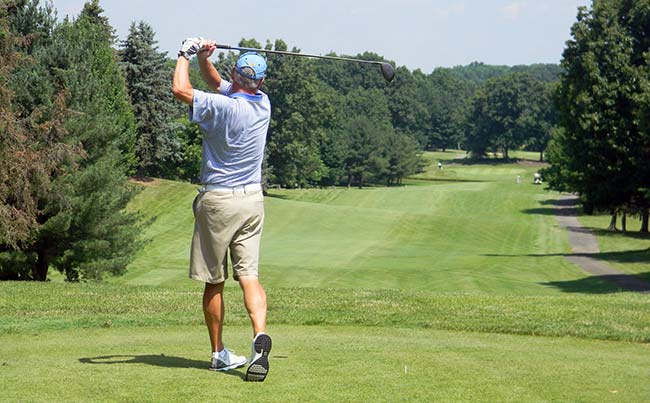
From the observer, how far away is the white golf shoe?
24.2 feet

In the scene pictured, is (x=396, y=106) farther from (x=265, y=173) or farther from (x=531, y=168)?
(x=265, y=173)

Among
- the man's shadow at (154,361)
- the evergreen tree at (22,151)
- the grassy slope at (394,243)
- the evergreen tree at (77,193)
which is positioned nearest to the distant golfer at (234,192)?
Answer: the man's shadow at (154,361)

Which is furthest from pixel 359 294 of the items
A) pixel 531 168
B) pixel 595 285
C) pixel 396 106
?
pixel 396 106

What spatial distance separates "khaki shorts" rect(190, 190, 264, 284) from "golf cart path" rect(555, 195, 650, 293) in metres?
25.0

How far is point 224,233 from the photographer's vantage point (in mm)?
7512

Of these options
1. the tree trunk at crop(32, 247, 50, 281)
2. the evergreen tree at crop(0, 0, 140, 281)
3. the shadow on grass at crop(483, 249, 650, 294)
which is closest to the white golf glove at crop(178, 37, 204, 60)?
the evergreen tree at crop(0, 0, 140, 281)

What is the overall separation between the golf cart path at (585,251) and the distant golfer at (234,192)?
82.0 feet

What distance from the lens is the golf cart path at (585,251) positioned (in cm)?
3400

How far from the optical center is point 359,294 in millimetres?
15023

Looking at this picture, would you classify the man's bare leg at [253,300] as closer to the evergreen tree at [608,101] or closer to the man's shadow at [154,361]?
the man's shadow at [154,361]

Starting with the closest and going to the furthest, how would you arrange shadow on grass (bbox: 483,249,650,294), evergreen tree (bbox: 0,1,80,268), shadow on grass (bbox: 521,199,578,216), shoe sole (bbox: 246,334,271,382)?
shoe sole (bbox: 246,334,271,382), evergreen tree (bbox: 0,1,80,268), shadow on grass (bbox: 483,249,650,294), shadow on grass (bbox: 521,199,578,216)

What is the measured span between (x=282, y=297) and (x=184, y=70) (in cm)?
750

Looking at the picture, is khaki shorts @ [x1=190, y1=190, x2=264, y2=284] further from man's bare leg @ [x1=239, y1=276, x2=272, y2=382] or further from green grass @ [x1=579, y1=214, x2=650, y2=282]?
green grass @ [x1=579, y1=214, x2=650, y2=282]

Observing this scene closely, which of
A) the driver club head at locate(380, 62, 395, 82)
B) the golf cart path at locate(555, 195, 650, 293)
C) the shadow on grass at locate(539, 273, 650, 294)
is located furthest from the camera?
the golf cart path at locate(555, 195, 650, 293)
